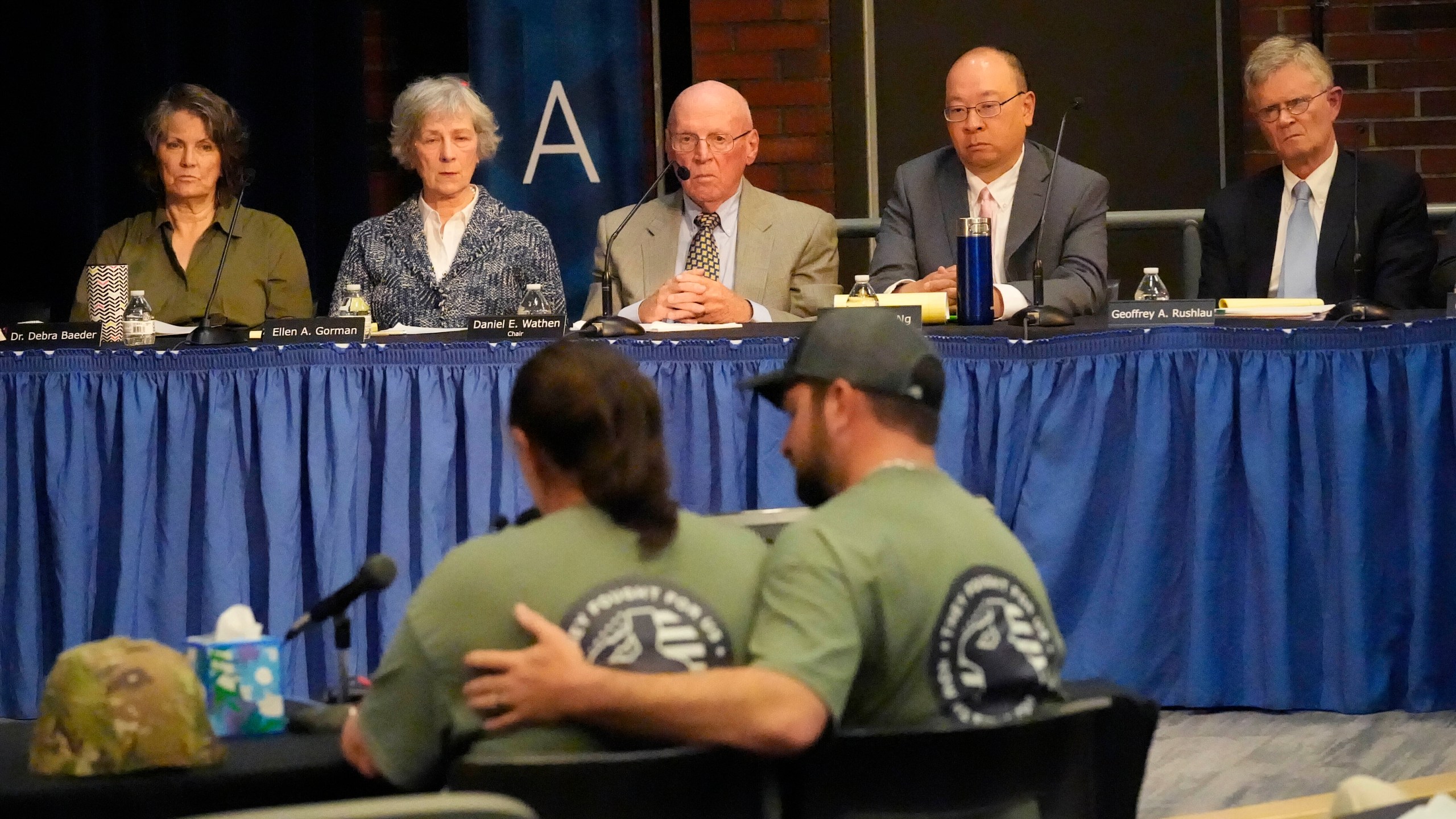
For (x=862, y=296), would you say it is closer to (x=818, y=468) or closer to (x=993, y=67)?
(x=993, y=67)

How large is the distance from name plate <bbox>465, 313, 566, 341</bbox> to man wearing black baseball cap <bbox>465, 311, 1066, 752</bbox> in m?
1.74

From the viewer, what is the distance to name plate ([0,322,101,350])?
336 centimetres

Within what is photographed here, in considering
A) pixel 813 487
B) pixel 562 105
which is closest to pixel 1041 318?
pixel 813 487

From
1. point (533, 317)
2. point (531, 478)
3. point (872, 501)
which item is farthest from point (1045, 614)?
point (533, 317)

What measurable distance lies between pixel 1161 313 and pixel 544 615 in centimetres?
195

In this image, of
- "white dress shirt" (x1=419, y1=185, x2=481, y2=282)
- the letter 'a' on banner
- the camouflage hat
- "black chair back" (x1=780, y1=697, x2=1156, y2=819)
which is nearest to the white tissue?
the camouflage hat

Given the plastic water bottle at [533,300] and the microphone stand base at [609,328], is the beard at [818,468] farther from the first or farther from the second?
the plastic water bottle at [533,300]

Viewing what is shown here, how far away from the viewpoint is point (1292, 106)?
3973 millimetres

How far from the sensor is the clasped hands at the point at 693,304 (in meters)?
3.74

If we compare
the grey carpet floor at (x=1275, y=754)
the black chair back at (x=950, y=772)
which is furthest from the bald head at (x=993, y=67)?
the black chair back at (x=950, y=772)

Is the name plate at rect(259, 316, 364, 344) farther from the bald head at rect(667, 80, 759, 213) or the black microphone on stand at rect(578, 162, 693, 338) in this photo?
the bald head at rect(667, 80, 759, 213)

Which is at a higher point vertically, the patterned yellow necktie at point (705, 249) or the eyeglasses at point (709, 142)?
the eyeglasses at point (709, 142)

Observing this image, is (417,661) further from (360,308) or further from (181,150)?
(181,150)

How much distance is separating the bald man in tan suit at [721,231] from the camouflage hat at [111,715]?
259cm
